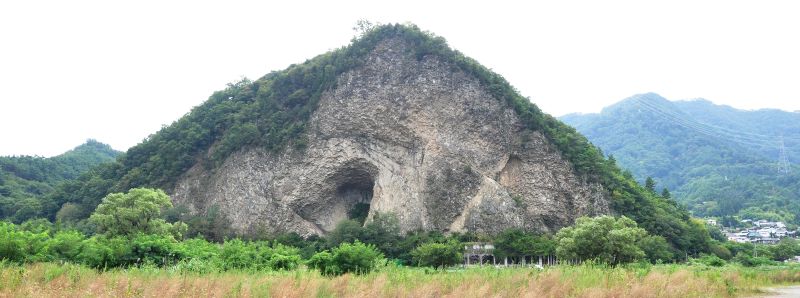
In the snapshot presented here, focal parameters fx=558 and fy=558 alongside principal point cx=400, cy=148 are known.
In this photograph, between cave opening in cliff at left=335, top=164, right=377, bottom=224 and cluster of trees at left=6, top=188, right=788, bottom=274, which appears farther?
cave opening in cliff at left=335, top=164, right=377, bottom=224

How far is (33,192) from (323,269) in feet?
253

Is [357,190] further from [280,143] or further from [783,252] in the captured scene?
[783,252]

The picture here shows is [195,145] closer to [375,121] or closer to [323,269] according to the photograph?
[375,121]

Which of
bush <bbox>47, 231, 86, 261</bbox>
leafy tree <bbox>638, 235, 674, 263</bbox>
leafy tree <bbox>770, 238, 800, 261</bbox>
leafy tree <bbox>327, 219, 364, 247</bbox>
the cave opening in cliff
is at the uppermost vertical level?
the cave opening in cliff

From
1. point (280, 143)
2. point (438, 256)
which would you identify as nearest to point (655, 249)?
point (438, 256)

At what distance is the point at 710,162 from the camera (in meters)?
149

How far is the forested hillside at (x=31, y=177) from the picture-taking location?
2544 inches

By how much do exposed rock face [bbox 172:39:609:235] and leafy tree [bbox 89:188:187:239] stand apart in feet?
52.2

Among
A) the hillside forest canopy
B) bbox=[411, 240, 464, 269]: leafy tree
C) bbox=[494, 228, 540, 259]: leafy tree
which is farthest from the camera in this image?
the hillside forest canopy

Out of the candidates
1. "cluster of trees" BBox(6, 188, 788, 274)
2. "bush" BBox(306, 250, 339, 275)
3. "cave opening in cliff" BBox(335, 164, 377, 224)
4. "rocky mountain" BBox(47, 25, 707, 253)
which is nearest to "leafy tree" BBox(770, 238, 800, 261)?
"cluster of trees" BBox(6, 188, 788, 274)

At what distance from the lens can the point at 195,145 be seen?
63969mm

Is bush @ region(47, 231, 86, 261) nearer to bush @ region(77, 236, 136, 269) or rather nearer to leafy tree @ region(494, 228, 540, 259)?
bush @ region(77, 236, 136, 269)

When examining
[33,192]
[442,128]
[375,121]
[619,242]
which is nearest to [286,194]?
[375,121]

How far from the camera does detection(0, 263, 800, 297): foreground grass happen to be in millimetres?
11359
